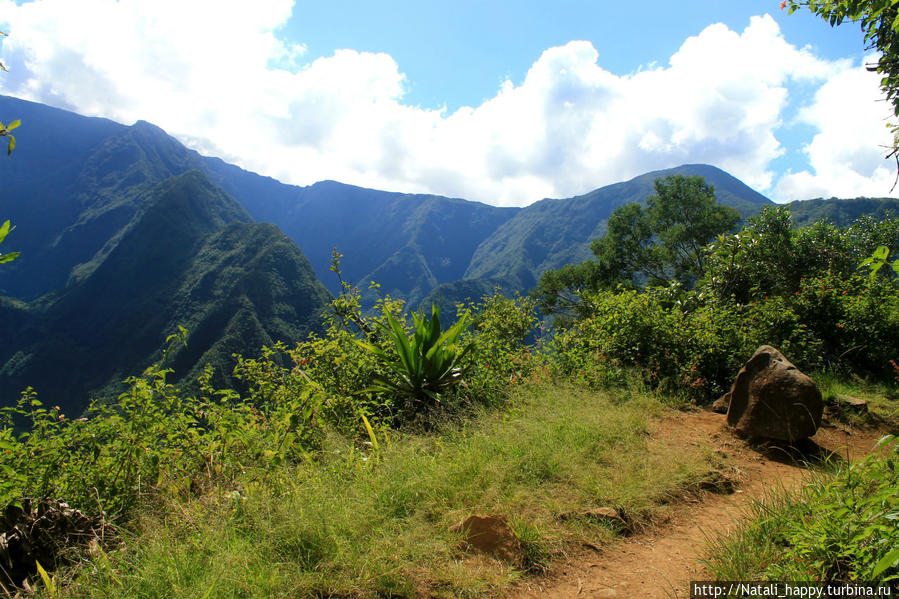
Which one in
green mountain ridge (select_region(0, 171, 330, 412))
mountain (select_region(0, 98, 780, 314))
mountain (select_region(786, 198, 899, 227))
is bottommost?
Answer: green mountain ridge (select_region(0, 171, 330, 412))

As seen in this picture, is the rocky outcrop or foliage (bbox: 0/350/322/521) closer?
the rocky outcrop

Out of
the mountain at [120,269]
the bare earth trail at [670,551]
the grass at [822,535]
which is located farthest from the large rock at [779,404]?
the mountain at [120,269]

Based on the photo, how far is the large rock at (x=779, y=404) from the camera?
3916 mm

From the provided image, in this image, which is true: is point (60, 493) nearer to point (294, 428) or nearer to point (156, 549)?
point (156, 549)

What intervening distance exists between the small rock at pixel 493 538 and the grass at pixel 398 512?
0.19 feet

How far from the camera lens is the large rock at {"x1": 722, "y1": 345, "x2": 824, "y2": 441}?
12.8 ft

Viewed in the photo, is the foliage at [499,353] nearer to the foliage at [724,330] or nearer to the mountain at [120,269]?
the foliage at [724,330]

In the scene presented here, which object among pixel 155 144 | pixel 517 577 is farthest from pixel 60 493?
pixel 155 144

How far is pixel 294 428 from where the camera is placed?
144 inches

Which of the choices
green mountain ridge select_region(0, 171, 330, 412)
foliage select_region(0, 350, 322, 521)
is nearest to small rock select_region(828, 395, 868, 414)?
foliage select_region(0, 350, 322, 521)

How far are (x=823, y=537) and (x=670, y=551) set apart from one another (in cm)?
84

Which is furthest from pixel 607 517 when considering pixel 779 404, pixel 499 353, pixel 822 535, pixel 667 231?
pixel 667 231

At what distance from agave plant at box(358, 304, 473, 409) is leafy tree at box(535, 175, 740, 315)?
16.9 meters

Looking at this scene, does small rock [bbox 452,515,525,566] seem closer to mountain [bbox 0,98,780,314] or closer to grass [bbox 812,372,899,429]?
grass [bbox 812,372,899,429]
